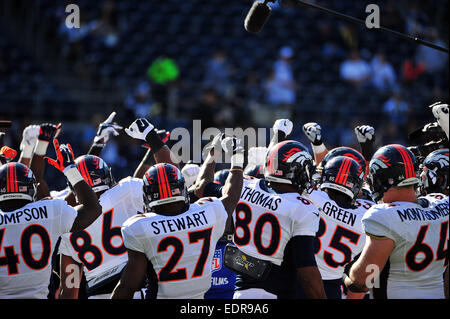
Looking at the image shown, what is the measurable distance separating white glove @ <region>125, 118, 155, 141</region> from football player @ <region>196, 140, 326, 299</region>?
1.38 m

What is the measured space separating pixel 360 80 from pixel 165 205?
1085 centimetres

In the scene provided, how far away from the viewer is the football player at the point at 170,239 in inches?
191

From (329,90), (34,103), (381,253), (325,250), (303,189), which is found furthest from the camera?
(329,90)

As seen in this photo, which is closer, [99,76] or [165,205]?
[165,205]

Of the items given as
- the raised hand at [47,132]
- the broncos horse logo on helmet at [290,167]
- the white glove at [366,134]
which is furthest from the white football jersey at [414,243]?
the raised hand at [47,132]

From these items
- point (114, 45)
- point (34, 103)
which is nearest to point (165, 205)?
point (34, 103)

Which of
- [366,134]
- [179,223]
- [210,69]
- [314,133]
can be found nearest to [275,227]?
[179,223]

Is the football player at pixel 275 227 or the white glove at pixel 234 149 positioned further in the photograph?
the white glove at pixel 234 149

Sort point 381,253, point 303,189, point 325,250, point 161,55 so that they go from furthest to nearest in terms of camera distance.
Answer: point 161,55
point 325,250
point 303,189
point 381,253

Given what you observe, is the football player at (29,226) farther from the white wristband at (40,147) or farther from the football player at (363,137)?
the football player at (363,137)

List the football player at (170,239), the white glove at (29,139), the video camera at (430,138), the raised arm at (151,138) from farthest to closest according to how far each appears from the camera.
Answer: the white glove at (29,139)
the raised arm at (151,138)
the video camera at (430,138)
the football player at (170,239)

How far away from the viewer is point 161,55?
16031mm

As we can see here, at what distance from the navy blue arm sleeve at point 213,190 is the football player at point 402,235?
1266 millimetres
